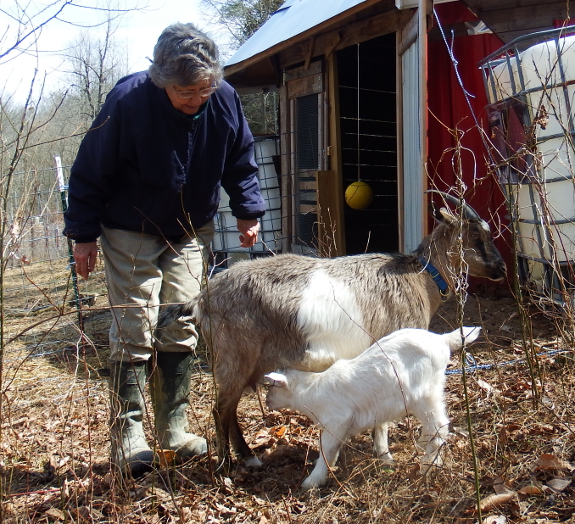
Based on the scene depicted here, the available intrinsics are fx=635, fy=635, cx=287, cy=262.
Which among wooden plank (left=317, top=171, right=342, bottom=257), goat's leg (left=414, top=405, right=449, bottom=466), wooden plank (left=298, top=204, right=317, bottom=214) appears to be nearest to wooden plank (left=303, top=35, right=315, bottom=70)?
wooden plank (left=317, top=171, right=342, bottom=257)

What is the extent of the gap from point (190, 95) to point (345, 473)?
2.14 metres

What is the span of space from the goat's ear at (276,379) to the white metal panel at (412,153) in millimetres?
2526

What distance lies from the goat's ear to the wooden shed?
1.78m

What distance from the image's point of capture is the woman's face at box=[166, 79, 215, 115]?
3176 mm

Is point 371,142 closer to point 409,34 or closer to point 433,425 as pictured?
point 409,34

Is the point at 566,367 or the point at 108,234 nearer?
the point at 108,234

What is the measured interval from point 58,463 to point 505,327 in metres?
3.85

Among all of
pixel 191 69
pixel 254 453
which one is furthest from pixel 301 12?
pixel 254 453

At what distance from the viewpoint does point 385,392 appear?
10.5ft

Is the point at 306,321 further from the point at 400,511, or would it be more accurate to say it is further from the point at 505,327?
the point at 505,327

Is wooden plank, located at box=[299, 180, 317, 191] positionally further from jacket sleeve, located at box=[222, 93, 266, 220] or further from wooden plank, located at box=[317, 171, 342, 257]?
jacket sleeve, located at box=[222, 93, 266, 220]

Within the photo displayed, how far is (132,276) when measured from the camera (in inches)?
130

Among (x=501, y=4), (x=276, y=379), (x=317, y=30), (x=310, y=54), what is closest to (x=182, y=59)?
(x=276, y=379)

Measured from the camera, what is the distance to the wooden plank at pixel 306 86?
7.96 m
